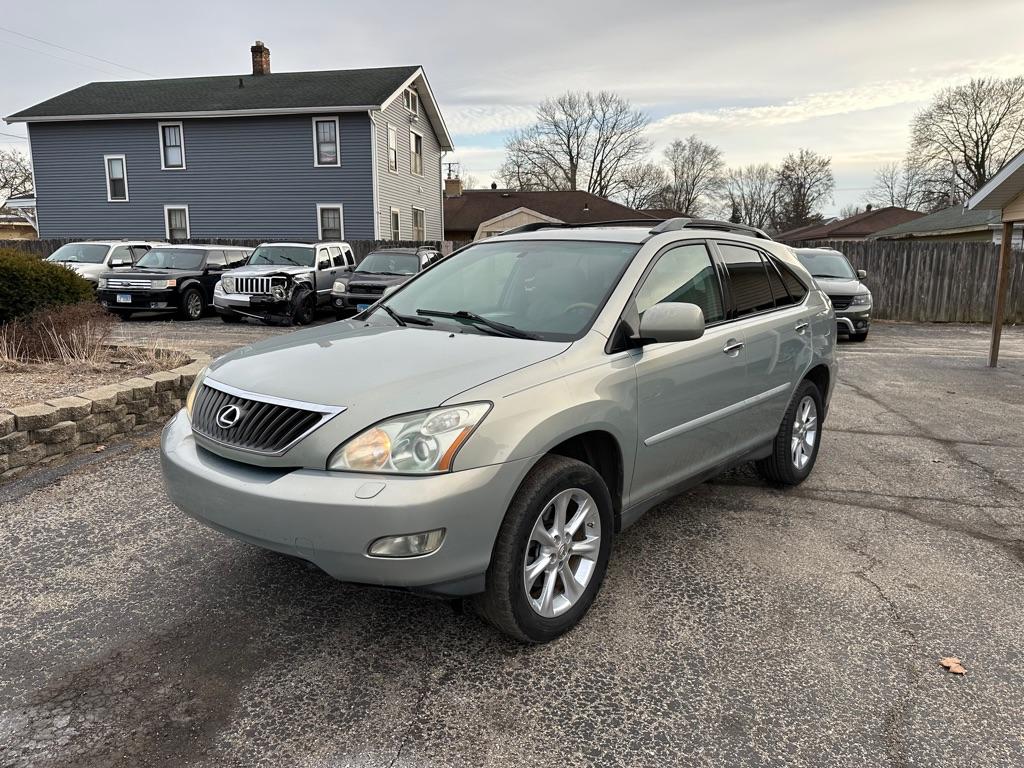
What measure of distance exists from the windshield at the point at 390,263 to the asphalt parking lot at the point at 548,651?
11332 millimetres

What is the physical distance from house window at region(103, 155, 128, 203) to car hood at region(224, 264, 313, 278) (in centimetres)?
1453

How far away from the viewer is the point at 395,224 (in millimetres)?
26703

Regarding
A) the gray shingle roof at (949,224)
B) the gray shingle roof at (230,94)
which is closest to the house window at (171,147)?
the gray shingle roof at (230,94)

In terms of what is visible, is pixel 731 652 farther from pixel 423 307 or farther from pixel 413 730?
pixel 423 307

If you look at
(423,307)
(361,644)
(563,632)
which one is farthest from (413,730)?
(423,307)

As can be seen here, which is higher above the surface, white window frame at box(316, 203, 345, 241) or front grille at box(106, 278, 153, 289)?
white window frame at box(316, 203, 345, 241)

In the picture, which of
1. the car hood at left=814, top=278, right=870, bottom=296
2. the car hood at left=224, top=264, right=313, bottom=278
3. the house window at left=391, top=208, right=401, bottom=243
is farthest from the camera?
the house window at left=391, top=208, right=401, bottom=243

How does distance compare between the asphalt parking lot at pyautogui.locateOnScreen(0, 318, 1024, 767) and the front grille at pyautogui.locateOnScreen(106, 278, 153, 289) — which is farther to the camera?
the front grille at pyautogui.locateOnScreen(106, 278, 153, 289)

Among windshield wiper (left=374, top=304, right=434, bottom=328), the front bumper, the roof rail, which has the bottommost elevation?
the front bumper

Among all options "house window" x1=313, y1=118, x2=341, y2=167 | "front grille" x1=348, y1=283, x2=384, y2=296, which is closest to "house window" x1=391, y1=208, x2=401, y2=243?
"house window" x1=313, y1=118, x2=341, y2=167

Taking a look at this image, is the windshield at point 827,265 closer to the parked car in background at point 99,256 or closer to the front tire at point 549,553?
the front tire at point 549,553

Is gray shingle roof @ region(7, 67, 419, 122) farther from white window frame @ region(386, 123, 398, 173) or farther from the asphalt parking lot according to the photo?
the asphalt parking lot

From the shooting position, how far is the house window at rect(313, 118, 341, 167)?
24391mm

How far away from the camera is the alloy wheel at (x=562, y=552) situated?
2.82 metres
